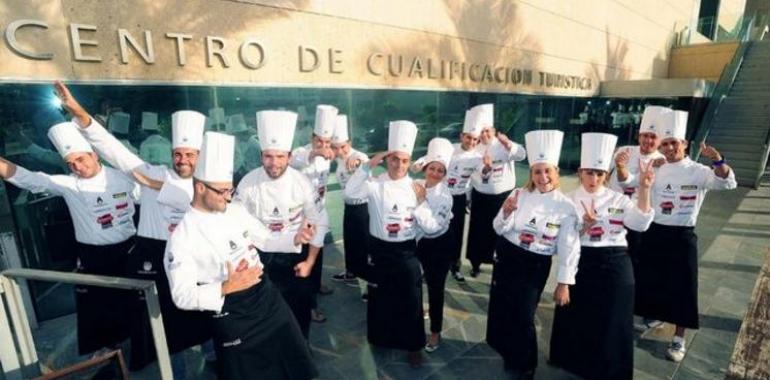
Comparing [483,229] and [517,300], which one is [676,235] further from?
[483,229]

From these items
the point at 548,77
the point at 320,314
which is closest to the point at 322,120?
the point at 320,314

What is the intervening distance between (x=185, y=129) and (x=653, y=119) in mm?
4543

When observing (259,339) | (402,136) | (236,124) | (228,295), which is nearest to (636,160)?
(402,136)

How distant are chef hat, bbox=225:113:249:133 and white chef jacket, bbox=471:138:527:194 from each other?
3175 mm

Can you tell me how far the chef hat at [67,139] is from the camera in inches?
130

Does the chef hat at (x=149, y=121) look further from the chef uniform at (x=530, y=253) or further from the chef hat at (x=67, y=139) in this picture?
the chef uniform at (x=530, y=253)

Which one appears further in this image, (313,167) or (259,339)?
(313,167)

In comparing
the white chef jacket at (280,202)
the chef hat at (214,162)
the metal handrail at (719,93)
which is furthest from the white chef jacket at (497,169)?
the metal handrail at (719,93)

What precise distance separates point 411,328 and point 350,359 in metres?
0.69

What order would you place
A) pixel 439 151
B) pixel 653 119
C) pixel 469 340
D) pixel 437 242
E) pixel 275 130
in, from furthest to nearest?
pixel 653 119 → pixel 469 340 → pixel 437 242 → pixel 439 151 → pixel 275 130

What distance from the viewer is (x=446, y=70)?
7629 mm

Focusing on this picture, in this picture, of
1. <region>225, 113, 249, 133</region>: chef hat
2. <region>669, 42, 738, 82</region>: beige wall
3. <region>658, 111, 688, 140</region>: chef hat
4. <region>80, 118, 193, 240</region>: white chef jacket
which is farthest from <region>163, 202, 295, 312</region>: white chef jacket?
<region>669, 42, 738, 82</region>: beige wall

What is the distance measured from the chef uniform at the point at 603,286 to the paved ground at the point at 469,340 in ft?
1.24

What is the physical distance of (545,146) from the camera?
128 inches
